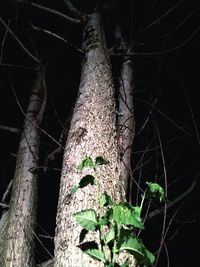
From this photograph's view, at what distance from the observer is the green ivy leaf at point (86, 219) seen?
49.3 inches

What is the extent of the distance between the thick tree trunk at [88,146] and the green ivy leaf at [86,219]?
12 cm

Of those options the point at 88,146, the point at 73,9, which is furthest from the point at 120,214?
the point at 73,9

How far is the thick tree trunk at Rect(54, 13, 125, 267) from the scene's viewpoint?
140 centimetres

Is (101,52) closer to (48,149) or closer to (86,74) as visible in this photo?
(86,74)

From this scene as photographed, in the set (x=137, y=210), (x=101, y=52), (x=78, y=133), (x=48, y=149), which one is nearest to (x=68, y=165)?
(x=78, y=133)

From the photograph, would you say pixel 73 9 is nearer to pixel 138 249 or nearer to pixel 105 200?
pixel 105 200

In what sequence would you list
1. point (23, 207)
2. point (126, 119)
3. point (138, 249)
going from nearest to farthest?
point (138, 249)
point (126, 119)
point (23, 207)

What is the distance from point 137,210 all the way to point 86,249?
26 cm

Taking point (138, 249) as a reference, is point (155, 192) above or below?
above

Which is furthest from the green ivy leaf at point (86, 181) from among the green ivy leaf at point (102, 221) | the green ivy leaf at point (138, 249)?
the green ivy leaf at point (138, 249)

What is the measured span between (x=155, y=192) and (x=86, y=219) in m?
0.36

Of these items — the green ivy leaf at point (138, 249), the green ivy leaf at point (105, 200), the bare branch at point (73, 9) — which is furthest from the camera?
the bare branch at point (73, 9)

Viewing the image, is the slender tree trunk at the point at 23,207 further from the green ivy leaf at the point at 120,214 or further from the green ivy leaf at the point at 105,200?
the green ivy leaf at the point at 120,214

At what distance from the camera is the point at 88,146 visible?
1816 mm
